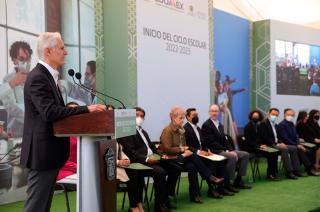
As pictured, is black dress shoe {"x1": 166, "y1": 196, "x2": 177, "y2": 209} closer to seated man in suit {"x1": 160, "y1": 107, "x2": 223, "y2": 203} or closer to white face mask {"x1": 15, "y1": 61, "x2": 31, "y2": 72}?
seated man in suit {"x1": 160, "y1": 107, "x2": 223, "y2": 203}

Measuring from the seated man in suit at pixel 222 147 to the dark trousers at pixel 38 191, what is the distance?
162 inches

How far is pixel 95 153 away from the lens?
2506 millimetres

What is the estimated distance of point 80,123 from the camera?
229 centimetres

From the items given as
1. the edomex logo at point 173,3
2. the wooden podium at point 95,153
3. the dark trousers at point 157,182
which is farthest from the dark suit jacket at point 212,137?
the wooden podium at point 95,153

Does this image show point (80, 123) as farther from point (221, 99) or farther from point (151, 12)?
point (221, 99)

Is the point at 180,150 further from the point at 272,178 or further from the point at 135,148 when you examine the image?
the point at 272,178

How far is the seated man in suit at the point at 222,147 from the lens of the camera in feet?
20.4

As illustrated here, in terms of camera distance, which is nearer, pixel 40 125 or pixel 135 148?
pixel 40 125

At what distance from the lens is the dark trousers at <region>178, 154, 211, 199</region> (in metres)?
5.49

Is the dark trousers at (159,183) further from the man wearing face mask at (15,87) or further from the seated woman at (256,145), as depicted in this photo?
the seated woman at (256,145)

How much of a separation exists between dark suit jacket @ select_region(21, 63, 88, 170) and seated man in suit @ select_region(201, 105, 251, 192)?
4.17m

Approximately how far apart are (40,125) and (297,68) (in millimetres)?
9781

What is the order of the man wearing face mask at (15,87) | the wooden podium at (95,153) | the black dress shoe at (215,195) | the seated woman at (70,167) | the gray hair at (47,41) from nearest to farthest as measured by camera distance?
the wooden podium at (95,153), the gray hair at (47,41), the seated woman at (70,167), the man wearing face mask at (15,87), the black dress shoe at (215,195)

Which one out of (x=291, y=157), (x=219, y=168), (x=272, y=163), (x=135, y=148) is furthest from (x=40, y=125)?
(x=291, y=157)
